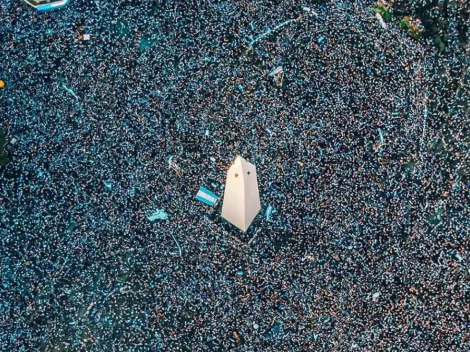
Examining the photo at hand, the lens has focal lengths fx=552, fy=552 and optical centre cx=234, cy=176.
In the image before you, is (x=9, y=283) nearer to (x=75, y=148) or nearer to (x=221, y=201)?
(x=75, y=148)

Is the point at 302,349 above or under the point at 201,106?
under

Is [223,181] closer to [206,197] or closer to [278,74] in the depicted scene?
[206,197]

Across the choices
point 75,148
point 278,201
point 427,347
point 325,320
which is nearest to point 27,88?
point 75,148

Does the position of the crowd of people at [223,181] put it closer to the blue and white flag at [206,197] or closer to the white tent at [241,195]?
the blue and white flag at [206,197]

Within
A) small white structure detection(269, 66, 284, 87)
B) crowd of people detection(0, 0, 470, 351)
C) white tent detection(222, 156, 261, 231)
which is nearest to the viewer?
white tent detection(222, 156, 261, 231)

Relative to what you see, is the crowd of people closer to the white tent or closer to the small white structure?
the small white structure

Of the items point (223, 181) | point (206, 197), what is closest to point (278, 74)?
point (223, 181)

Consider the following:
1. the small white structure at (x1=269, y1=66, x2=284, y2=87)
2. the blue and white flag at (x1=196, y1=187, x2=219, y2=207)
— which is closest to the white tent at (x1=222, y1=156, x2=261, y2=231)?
the blue and white flag at (x1=196, y1=187, x2=219, y2=207)
